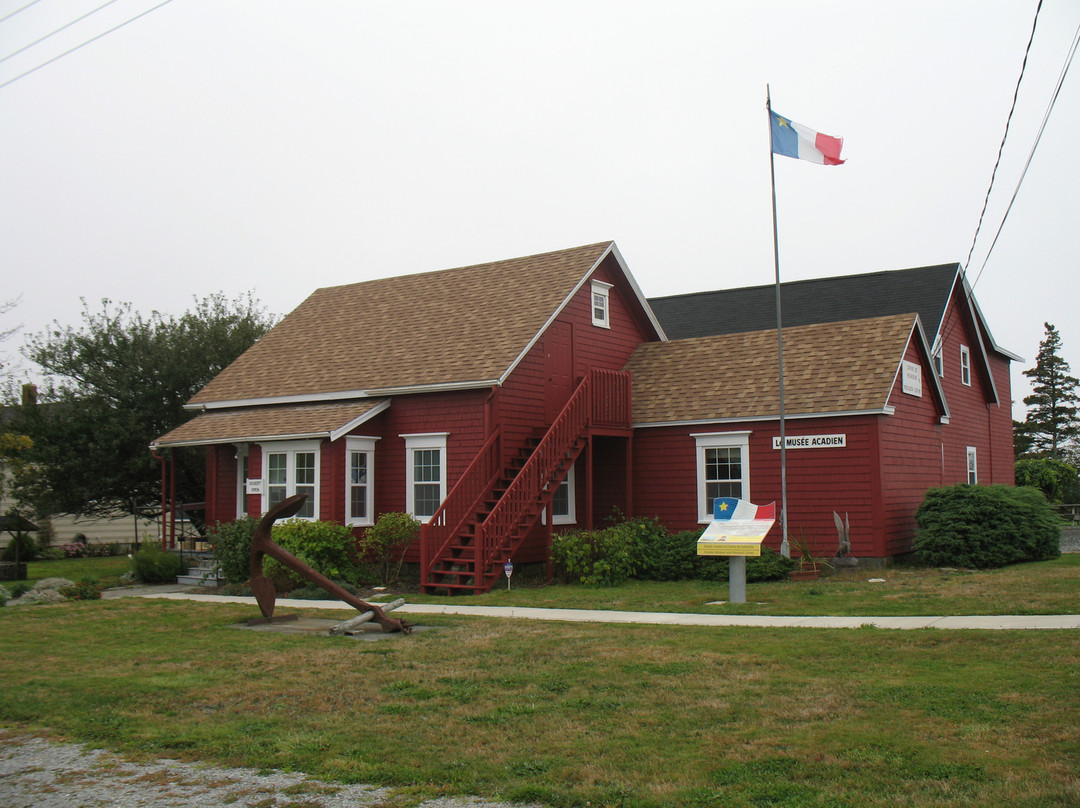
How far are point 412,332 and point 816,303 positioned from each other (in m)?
14.3

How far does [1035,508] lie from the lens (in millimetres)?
20719

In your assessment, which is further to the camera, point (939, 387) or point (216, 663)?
point (939, 387)

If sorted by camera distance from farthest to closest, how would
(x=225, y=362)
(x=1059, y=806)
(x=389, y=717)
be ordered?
(x=225, y=362), (x=389, y=717), (x=1059, y=806)

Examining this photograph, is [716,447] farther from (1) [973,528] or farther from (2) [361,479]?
(2) [361,479]

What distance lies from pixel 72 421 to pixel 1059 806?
28430 mm

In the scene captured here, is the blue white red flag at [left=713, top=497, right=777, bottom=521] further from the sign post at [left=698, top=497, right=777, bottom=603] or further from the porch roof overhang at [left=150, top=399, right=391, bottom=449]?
the porch roof overhang at [left=150, top=399, right=391, bottom=449]

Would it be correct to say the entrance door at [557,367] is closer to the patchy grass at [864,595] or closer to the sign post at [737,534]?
the patchy grass at [864,595]

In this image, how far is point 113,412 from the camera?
29141 mm

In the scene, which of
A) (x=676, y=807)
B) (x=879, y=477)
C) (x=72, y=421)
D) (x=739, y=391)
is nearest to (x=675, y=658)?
(x=676, y=807)

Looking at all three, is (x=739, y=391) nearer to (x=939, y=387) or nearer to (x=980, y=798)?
(x=939, y=387)

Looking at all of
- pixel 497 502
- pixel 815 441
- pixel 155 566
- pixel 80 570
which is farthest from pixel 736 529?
pixel 80 570

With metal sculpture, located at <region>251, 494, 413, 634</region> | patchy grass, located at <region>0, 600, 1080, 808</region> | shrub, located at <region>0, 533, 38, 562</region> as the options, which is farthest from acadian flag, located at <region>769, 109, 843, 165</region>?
shrub, located at <region>0, 533, 38, 562</region>

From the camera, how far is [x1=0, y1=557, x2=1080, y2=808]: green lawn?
20.1ft

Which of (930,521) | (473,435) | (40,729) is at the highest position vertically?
(473,435)
